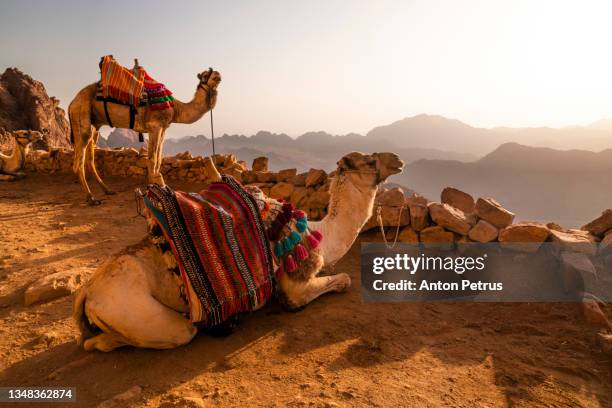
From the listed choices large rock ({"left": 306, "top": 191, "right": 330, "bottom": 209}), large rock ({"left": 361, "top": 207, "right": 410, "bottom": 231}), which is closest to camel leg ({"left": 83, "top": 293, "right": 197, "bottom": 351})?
large rock ({"left": 361, "top": 207, "right": 410, "bottom": 231})

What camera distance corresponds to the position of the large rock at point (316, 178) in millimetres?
5838

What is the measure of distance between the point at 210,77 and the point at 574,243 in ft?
22.0

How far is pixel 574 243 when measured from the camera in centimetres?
358

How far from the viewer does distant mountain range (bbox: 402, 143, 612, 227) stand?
36344 millimetres

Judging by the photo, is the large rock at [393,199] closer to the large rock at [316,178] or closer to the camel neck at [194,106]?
the large rock at [316,178]

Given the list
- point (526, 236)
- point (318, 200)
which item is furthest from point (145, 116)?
point (526, 236)

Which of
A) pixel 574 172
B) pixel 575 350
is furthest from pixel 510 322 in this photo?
pixel 574 172

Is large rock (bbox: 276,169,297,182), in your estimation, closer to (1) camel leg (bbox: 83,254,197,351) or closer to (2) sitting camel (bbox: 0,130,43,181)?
(1) camel leg (bbox: 83,254,197,351)

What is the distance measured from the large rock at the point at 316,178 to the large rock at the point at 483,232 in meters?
2.50

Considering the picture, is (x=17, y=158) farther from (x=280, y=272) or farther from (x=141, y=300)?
(x=280, y=272)

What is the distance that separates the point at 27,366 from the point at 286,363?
172 centimetres

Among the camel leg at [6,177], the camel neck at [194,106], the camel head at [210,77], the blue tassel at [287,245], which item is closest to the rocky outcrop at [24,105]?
the camel leg at [6,177]

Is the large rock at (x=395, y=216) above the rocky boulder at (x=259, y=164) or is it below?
below

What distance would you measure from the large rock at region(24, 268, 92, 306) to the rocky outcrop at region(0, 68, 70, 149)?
2202cm
